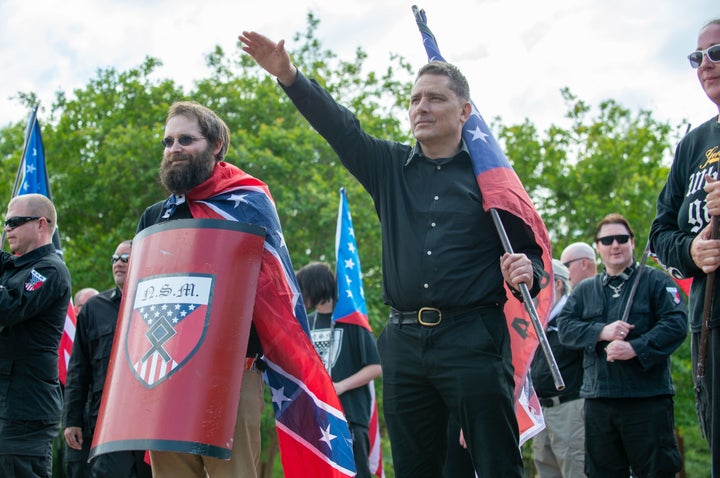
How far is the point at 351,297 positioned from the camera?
8227mm

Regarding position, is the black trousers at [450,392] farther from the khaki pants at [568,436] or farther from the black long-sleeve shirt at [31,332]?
the khaki pants at [568,436]

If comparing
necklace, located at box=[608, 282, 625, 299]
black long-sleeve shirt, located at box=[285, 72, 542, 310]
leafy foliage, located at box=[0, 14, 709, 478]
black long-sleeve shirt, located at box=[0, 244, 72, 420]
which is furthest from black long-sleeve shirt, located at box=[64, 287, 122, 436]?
leafy foliage, located at box=[0, 14, 709, 478]

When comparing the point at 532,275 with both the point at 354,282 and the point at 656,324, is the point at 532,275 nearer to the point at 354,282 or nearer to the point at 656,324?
the point at 656,324

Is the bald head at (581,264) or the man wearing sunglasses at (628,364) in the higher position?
the bald head at (581,264)

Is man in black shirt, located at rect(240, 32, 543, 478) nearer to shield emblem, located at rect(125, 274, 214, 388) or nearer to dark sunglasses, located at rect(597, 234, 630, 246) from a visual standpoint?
shield emblem, located at rect(125, 274, 214, 388)

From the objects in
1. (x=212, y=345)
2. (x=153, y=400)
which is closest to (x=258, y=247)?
(x=212, y=345)

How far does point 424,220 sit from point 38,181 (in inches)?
229

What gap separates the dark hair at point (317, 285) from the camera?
816 centimetres

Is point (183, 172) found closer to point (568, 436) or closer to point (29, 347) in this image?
point (29, 347)

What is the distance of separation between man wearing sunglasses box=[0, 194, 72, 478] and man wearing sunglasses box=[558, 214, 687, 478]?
12.5 ft

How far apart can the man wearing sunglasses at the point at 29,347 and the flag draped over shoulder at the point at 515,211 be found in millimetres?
2942

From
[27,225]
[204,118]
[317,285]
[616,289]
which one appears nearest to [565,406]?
[616,289]

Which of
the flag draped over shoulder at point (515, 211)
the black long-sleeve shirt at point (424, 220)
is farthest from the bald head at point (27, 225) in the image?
the flag draped over shoulder at point (515, 211)

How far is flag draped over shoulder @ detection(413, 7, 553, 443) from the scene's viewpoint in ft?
13.4
